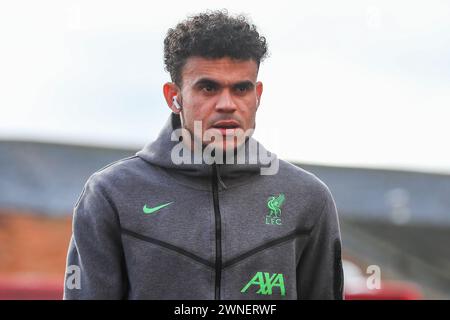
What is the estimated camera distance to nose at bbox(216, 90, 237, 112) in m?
3.18

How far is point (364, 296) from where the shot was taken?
811cm

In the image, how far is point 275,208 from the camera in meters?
3.33

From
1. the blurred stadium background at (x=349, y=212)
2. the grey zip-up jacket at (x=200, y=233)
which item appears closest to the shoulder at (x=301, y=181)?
the grey zip-up jacket at (x=200, y=233)

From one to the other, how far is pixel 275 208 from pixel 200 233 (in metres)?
0.32

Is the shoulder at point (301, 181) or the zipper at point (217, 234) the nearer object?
the zipper at point (217, 234)

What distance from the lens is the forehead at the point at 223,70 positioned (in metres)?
3.22

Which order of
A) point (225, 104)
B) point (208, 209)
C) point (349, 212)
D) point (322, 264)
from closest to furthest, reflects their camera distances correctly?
point (225, 104) < point (208, 209) < point (322, 264) < point (349, 212)

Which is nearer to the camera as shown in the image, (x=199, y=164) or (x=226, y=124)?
(x=226, y=124)

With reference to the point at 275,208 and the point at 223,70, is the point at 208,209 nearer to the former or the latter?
the point at 275,208

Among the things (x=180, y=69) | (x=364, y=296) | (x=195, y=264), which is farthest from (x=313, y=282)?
(x=364, y=296)

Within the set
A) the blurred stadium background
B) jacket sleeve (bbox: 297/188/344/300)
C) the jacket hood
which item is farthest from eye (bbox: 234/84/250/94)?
the blurred stadium background

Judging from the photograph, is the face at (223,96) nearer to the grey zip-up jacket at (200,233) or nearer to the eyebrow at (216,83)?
the eyebrow at (216,83)

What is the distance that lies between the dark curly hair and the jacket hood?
0.23 m

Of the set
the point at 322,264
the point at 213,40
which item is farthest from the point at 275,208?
the point at 213,40
